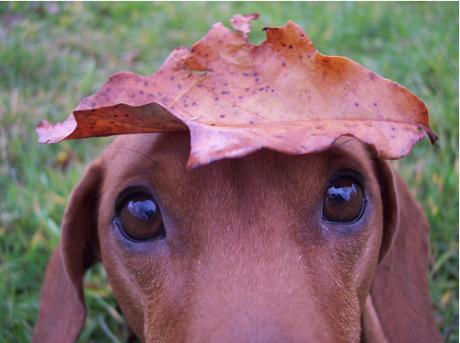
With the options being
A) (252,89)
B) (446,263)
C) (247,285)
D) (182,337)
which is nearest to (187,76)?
(252,89)

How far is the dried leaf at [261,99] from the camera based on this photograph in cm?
168

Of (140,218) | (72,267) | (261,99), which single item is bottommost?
(72,267)

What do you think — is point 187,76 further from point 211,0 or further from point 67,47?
point 211,0

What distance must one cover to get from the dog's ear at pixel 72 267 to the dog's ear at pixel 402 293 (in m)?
1.19

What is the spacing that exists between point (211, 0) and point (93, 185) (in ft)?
14.4

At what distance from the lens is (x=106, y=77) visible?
5395 mm

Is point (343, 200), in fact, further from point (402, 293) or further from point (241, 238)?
point (402, 293)

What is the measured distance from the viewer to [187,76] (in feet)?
6.09

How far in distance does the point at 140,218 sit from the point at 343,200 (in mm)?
656

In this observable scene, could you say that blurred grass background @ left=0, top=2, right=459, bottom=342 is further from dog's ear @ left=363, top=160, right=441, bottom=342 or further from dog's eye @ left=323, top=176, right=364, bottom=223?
dog's eye @ left=323, top=176, right=364, bottom=223

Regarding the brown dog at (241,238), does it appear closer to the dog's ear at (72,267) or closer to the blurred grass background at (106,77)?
the dog's ear at (72,267)

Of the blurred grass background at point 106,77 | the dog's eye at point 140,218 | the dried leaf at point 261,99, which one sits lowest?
the blurred grass background at point 106,77

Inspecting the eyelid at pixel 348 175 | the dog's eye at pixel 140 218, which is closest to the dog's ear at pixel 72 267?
the dog's eye at pixel 140 218

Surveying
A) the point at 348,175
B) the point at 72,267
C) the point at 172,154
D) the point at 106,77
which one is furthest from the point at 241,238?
the point at 106,77
